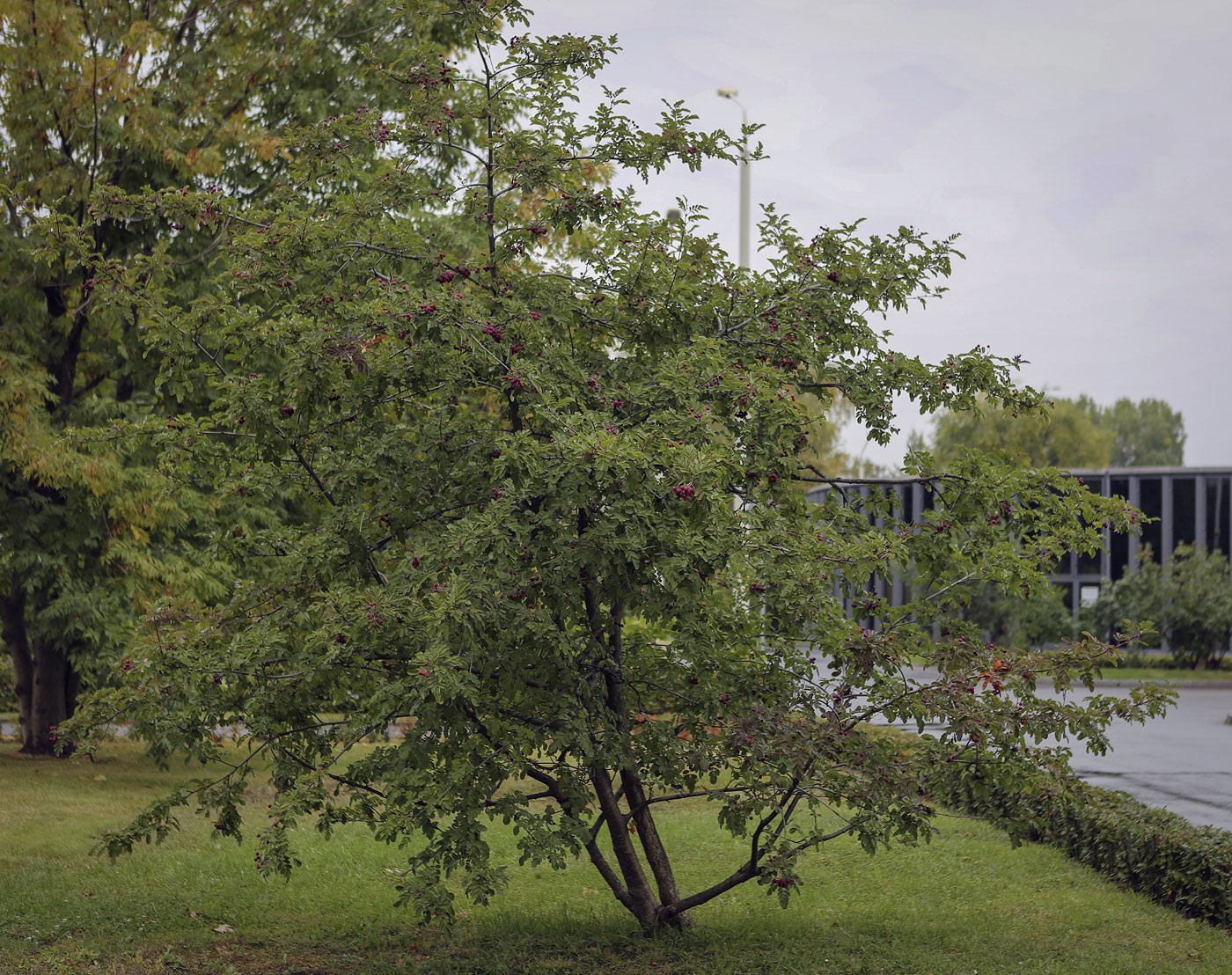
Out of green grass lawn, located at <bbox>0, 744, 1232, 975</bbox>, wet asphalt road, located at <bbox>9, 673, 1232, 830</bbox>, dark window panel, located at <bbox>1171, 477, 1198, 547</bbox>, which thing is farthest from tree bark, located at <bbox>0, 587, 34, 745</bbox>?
dark window panel, located at <bbox>1171, 477, 1198, 547</bbox>

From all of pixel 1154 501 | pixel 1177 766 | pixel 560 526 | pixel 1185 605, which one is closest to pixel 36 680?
pixel 560 526

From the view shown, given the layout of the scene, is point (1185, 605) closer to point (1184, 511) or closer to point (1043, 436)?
point (1184, 511)

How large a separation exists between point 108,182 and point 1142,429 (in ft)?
332

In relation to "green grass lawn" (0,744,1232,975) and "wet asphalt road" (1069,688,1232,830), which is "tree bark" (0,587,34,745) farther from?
"wet asphalt road" (1069,688,1232,830)

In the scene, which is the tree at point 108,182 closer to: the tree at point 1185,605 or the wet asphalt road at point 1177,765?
the wet asphalt road at point 1177,765

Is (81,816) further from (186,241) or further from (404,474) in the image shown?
(404,474)

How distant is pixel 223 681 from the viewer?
5961 mm

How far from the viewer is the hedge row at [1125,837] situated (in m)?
5.92

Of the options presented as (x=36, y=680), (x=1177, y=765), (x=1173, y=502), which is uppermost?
(x=1173, y=502)

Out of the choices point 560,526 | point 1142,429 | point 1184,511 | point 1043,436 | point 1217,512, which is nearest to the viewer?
point 560,526

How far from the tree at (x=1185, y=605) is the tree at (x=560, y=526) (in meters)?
26.2

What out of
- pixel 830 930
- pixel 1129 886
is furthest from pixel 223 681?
pixel 1129 886

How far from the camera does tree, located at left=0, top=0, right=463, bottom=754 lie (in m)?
12.4

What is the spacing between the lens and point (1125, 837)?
8375 mm
